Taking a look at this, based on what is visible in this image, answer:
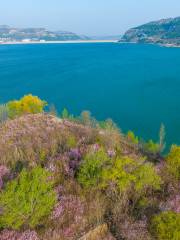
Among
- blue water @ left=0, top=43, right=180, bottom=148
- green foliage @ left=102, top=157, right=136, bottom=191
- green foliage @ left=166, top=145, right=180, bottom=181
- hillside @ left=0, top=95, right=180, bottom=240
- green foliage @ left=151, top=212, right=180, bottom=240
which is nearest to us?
green foliage @ left=151, top=212, right=180, bottom=240

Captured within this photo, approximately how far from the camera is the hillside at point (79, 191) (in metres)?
12.2

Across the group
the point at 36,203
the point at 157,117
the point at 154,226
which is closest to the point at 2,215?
the point at 36,203

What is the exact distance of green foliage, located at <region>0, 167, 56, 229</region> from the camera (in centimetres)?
1179

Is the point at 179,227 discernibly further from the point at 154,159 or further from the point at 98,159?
the point at 154,159

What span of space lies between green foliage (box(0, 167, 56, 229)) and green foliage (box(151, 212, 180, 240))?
176 inches

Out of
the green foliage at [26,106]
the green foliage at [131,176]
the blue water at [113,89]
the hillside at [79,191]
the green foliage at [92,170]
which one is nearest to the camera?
the hillside at [79,191]

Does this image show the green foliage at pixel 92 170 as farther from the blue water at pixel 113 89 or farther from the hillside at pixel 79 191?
the blue water at pixel 113 89

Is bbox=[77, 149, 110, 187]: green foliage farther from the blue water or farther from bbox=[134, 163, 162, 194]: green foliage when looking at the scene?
the blue water

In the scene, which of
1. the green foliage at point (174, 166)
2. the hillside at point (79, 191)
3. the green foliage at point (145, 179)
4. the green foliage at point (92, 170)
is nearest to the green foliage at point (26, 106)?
the hillside at point (79, 191)

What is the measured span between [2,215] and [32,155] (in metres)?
7.06

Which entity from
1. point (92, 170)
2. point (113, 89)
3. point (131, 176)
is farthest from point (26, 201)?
point (113, 89)

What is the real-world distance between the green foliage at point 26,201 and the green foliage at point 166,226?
448 centimetres

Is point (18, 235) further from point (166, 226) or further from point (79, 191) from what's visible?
point (166, 226)

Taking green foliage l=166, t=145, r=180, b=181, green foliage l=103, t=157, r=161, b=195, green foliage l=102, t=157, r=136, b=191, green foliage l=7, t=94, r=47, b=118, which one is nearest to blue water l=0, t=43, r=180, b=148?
green foliage l=7, t=94, r=47, b=118
